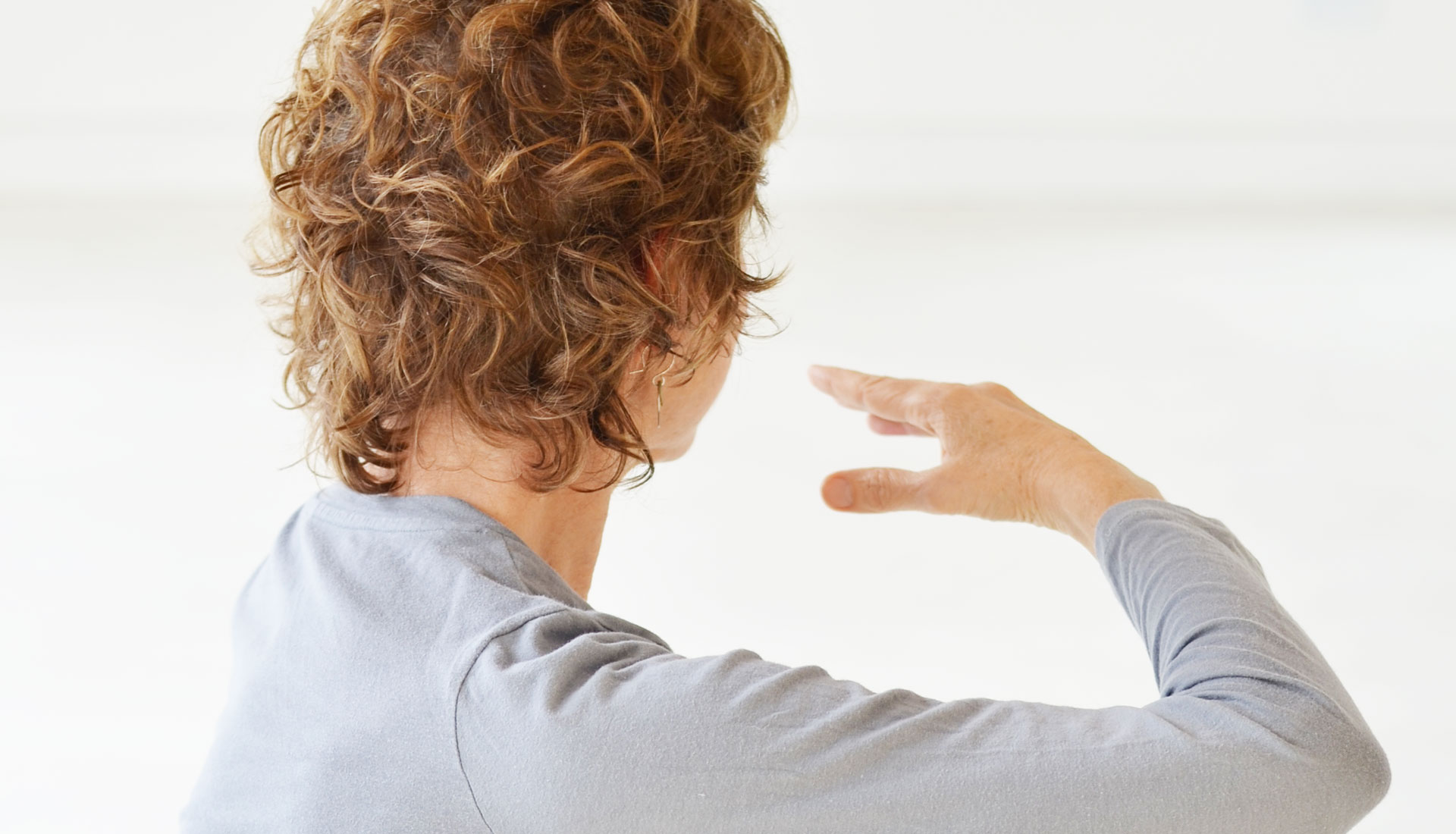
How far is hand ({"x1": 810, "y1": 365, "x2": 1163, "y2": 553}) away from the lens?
98cm

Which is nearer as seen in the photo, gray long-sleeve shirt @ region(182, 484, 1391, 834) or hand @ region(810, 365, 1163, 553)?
gray long-sleeve shirt @ region(182, 484, 1391, 834)

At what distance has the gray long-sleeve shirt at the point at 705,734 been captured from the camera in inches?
27.6

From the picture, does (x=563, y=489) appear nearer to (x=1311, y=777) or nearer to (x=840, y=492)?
(x=840, y=492)

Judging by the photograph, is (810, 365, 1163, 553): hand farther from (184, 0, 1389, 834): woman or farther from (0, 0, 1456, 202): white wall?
(0, 0, 1456, 202): white wall

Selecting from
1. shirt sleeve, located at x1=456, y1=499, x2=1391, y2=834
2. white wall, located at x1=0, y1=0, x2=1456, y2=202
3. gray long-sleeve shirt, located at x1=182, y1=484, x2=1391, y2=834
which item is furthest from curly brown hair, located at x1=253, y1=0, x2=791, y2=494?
white wall, located at x1=0, y1=0, x2=1456, y2=202

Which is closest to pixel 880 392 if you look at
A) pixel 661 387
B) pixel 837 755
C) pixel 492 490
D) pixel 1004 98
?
pixel 661 387

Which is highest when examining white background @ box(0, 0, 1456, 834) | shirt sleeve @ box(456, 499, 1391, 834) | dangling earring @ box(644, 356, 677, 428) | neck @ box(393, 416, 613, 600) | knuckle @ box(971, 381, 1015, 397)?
white background @ box(0, 0, 1456, 834)

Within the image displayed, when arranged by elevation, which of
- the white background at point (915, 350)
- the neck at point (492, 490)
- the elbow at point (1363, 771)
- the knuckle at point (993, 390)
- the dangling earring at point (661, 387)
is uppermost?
the white background at point (915, 350)

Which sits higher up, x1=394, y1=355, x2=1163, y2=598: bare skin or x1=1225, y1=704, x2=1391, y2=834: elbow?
x1=394, y1=355, x2=1163, y2=598: bare skin

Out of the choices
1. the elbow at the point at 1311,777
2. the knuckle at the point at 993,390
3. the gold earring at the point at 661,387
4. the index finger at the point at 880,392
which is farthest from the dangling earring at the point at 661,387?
the elbow at the point at 1311,777

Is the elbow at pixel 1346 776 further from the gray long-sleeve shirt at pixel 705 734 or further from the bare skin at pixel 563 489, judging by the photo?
the bare skin at pixel 563 489

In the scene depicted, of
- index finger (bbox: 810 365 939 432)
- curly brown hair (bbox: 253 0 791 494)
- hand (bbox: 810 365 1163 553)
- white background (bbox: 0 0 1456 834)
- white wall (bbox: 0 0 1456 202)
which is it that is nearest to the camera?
curly brown hair (bbox: 253 0 791 494)

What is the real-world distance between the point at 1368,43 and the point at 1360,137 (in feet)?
0.89

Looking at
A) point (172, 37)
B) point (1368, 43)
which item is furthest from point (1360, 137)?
point (172, 37)
